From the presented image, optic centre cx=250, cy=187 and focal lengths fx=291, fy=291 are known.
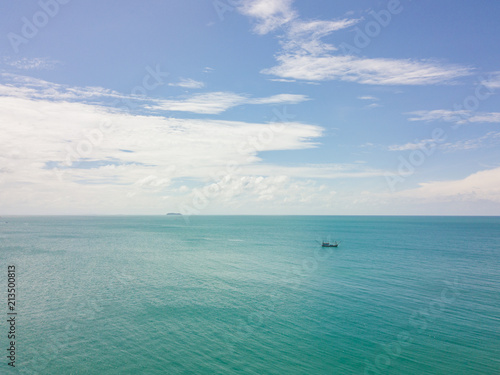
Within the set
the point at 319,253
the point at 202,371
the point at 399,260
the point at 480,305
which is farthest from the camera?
the point at 319,253

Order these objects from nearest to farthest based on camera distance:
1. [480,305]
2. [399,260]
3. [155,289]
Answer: [480,305], [155,289], [399,260]

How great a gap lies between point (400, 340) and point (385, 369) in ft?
24.7

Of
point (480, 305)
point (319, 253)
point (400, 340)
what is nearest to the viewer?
point (400, 340)

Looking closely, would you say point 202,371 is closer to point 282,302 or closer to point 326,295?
point 282,302

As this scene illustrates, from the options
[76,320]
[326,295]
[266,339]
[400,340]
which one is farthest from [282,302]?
[76,320]

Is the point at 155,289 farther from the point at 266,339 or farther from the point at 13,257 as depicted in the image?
the point at 13,257

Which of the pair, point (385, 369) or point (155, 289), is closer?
point (385, 369)

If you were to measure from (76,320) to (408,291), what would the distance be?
5713 centimetres

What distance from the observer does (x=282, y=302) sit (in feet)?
164

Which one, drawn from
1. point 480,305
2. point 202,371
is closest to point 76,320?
point 202,371

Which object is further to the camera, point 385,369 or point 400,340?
point 400,340

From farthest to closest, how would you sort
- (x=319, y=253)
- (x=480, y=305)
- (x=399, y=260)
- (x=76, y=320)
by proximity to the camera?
(x=319, y=253) → (x=399, y=260) → (x=480, y=305) → (x=76, y=320)

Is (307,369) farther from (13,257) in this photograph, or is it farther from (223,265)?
(13,257)

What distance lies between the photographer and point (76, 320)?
136 ft
